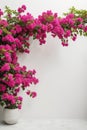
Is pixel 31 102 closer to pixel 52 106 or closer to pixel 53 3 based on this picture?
pixel 52 106

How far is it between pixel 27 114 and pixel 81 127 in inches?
26.5

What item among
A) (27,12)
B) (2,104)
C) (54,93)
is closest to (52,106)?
(54,93)

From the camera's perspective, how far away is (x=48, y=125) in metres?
2.91

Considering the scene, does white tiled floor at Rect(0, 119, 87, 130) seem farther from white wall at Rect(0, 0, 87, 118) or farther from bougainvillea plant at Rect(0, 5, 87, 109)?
bougainvillea plant at Rect(0, 5, 87, 109)

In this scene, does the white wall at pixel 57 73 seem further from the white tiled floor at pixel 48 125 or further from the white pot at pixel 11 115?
the white pot at pixel 11 115

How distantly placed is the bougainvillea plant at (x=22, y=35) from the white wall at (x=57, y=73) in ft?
0.49

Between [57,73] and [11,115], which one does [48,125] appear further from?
[57,73]

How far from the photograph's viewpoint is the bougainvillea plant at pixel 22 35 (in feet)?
Result: 9.03

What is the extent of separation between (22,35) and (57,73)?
2.02 feet

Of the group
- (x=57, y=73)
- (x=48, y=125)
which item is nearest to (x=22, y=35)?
(x=57, y=73)

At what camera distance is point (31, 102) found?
3166mm

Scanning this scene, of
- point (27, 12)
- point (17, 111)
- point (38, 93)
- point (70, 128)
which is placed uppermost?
point (27, 12)

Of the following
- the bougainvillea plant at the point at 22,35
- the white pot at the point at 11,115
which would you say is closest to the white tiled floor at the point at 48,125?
the white pot at the point at 11,115

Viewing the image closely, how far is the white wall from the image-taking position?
316 cm
